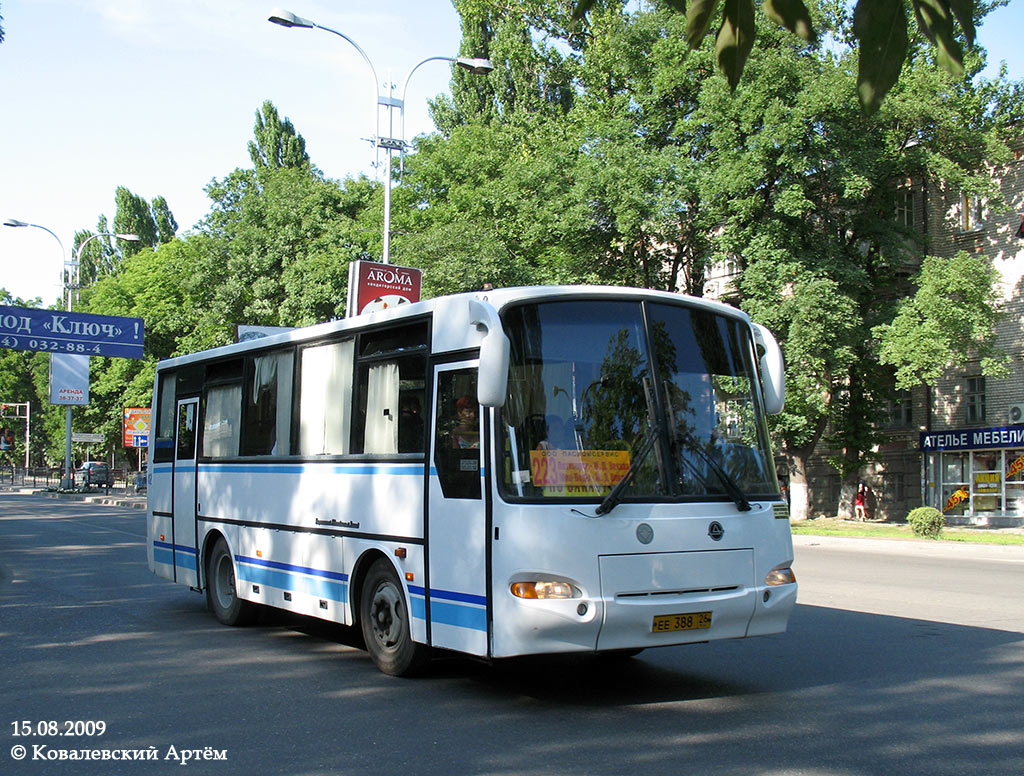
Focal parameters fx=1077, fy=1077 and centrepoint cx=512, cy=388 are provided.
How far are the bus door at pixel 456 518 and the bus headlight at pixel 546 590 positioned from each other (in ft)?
1.19

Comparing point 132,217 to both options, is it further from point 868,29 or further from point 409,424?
point 868,29

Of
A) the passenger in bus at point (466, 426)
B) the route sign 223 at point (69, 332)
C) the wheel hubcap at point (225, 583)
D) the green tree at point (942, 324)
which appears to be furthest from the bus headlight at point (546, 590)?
the route sign 223 at point (69, 332)

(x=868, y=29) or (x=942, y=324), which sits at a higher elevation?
(x=942, y=324)

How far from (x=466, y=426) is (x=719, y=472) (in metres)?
1.83

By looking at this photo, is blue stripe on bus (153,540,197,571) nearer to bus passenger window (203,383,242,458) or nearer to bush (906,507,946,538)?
bus passenger window (203,383,242,458)

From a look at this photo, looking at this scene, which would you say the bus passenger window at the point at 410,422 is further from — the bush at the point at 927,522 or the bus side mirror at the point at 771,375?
the bush at the point at 927,522

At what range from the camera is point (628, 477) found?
722 centimetres

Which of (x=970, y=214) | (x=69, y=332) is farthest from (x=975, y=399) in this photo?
(x=69, y=332)

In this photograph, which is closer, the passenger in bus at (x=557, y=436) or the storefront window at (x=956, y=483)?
the passenger in bus at (x=557, y=436)

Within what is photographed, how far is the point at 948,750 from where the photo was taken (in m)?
6.03

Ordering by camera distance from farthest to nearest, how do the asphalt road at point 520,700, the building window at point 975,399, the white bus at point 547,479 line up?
the building window at point 975,399 → the white bus at point 547,479 → the asphalt road at point 520,700

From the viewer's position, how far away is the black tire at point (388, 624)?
8.14 metres

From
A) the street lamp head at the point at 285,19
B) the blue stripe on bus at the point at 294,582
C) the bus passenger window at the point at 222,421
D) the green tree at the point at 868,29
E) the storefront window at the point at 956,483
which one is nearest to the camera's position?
the green tree at the point at 868,29

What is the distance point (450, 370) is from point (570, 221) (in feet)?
85.4
